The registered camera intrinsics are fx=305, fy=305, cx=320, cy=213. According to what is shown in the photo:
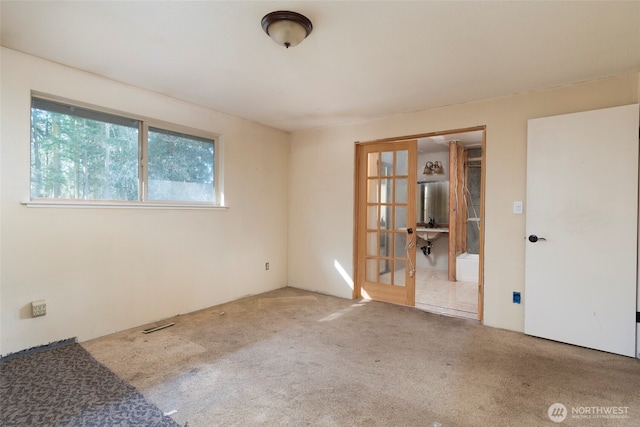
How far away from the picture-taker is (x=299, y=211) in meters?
4.50

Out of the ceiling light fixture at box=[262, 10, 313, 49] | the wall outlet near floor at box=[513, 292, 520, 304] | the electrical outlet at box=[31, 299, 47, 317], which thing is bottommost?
the wall outlet near floor at box=[513, 292, 520, 304]

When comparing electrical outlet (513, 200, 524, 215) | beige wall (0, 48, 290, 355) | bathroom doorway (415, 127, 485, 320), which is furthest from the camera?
bathroom doorway (415, 127, 485, 320)

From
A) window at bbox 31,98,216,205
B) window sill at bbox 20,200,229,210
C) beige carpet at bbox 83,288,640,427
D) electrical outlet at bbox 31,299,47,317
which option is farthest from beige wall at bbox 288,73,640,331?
electrical outlet at bbox 31,299,47,317

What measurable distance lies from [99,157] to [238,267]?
75.3 inches

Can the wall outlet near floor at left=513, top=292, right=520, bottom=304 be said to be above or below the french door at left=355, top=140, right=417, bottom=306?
below

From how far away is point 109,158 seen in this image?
2812 mm

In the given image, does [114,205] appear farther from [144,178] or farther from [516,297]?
[516,297]

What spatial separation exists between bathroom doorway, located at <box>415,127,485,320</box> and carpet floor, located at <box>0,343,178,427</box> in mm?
3413

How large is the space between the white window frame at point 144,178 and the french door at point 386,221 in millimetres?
1759

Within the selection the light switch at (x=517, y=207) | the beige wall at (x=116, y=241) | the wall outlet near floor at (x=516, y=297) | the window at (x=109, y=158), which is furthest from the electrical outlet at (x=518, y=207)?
the window at (x=109, y=158)

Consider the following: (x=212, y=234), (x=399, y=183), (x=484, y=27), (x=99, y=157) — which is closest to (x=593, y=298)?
(x=399, y=183)

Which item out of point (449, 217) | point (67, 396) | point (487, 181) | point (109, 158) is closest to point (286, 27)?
point (109, 158)

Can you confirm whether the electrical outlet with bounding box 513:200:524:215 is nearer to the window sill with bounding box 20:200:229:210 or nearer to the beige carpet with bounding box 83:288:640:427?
the beige carpet with bounding box 83:288:640:427

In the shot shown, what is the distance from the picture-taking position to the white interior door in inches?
96.0
